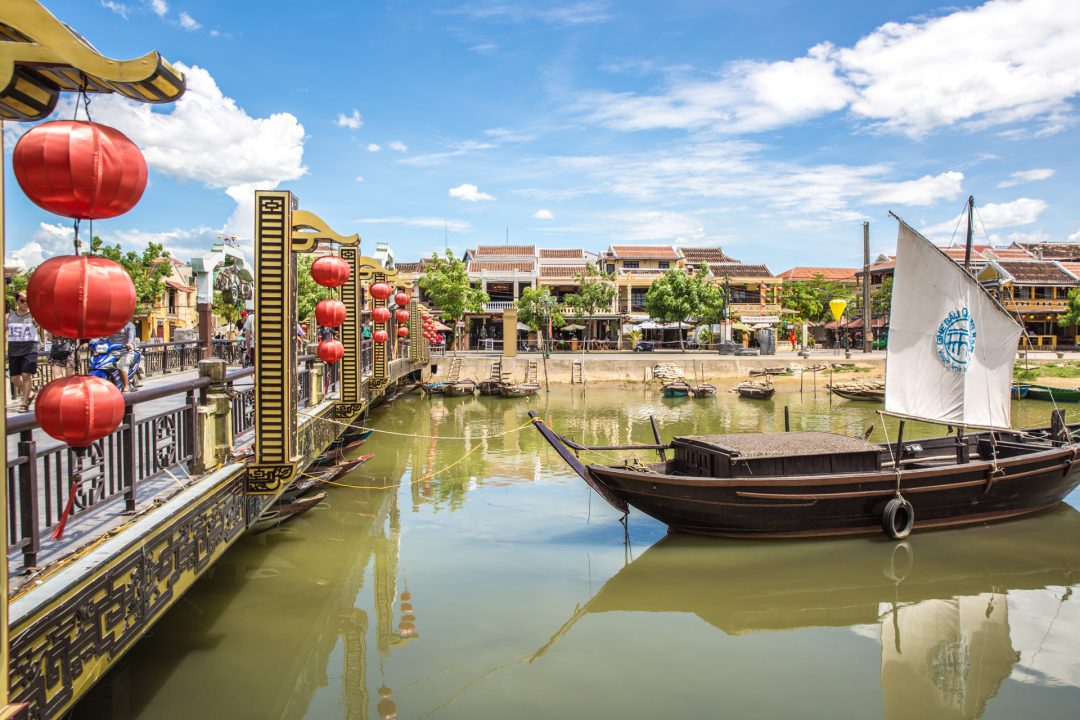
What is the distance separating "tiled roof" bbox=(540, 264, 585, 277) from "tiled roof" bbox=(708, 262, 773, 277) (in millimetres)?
9899

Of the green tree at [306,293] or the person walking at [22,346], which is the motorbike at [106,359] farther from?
the green tree at [306,293]

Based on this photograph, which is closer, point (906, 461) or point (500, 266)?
point (906, 461)

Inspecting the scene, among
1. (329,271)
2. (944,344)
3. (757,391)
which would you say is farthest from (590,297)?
(329,271)

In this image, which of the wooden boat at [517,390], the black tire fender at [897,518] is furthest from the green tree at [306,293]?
the black tire fender at [897,518]

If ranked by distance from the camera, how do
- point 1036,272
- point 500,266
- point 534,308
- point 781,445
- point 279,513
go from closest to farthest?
point 279,513
point 781,445
point 534,308
point 1036,272
point 500,266

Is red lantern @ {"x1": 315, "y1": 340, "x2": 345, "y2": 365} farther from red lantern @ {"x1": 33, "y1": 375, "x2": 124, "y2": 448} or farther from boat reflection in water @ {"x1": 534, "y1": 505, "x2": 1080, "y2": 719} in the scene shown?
red lantern @ {"x1": 33, "y1": 375, "x2": 124, "y2": 448}

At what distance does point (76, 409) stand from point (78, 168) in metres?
1.28

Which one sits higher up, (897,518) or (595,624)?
(897,518)

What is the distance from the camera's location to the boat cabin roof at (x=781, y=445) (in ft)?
32.6

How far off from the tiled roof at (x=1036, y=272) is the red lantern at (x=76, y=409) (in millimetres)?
53384

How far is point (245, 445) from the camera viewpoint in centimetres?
853

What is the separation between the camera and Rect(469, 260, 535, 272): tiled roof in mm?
50844

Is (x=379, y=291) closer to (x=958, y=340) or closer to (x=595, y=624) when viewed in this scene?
(x=595, y=624)

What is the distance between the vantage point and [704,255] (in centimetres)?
5709
